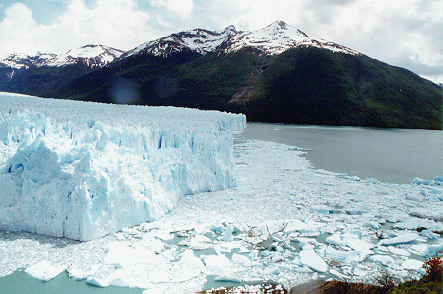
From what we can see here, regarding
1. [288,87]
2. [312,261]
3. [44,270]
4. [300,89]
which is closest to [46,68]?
[288,87]

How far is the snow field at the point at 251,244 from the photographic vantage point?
4422 millimetres

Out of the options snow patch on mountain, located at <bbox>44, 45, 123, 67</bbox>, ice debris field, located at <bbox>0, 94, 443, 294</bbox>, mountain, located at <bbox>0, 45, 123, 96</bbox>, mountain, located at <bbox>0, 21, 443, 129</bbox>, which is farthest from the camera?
snow patch on mountain, located at <bbox>44, 45, 123, 67</bbox>

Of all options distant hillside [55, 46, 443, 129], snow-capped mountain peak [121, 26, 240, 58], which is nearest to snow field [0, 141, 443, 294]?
distant hillside [55, 46, 443, 129]

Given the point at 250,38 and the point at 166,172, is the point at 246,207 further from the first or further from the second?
the point at 250,38

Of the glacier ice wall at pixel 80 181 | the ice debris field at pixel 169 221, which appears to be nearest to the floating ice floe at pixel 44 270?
the ice debris field at pixel 169 221

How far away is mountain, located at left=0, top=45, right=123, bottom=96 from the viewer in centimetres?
13938

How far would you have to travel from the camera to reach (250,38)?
105 meters

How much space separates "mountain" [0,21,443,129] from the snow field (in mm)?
50508

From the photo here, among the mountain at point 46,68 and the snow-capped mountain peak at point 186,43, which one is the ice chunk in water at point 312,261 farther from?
the mountain at point 46,68

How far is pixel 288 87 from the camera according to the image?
6719 cm

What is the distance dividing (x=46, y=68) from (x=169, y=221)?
181m

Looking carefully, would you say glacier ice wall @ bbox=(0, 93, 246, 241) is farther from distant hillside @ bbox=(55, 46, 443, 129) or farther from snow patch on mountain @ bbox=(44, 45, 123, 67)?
snow patch on mountain @ bbox=(44, 45, 123, 67)

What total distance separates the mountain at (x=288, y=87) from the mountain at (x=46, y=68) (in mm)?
40016

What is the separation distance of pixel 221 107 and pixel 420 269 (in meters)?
62.3
